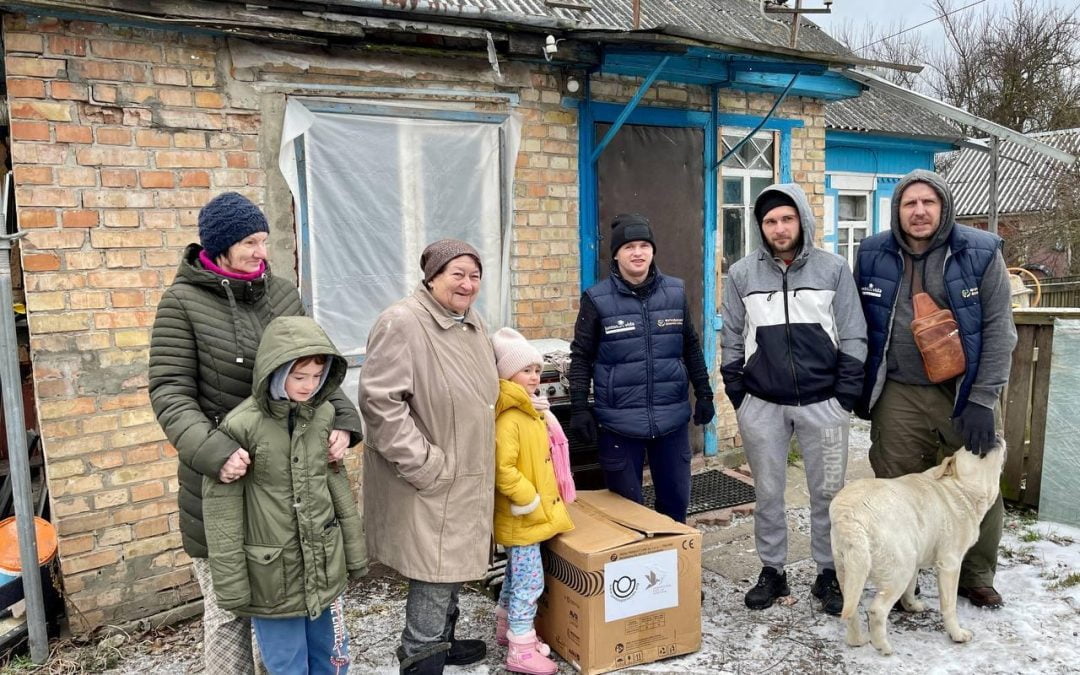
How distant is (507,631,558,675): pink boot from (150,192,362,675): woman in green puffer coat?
1163 millimetres

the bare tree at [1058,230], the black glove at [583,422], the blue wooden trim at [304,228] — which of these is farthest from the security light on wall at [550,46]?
the bare tree at [1058,230]

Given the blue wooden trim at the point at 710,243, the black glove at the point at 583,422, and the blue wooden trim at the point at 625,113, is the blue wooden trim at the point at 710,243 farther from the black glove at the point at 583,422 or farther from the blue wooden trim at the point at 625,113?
the black glove at the point at 583,422

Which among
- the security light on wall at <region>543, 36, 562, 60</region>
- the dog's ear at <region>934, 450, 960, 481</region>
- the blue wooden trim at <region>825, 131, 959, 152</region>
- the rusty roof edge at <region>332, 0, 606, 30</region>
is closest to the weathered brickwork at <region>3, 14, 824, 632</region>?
the rusty roof edge at <region>332, 0, 606, 30</region>

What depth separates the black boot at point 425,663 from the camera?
299 centimetres

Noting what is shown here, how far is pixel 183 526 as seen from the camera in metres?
2.55

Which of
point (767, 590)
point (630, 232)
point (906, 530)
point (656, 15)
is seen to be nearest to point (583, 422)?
point (630, 232)

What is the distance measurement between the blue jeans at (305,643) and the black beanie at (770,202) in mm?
2550

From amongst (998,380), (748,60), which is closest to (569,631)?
(998,380)

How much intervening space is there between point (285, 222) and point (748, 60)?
3.29m

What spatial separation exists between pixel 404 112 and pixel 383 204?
21.8 inches

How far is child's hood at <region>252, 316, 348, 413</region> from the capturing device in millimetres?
2385

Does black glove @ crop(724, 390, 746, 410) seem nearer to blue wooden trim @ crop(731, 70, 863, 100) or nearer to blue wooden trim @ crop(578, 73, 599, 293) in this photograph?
blue wooden trim @ crop(578, 73, 599, 293)

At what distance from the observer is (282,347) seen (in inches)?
94.7

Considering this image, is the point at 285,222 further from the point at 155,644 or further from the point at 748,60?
the point at 748,60
